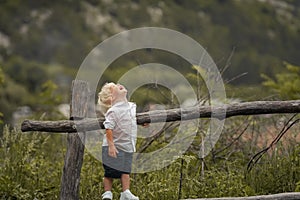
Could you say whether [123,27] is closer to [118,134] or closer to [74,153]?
[74,153]

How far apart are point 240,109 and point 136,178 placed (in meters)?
2.07

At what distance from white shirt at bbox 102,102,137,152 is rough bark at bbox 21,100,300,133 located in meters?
0.08

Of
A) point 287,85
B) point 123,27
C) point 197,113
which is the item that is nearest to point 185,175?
point 197,113

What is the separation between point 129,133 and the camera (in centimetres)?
538

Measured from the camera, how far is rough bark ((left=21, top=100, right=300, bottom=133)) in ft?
17.1

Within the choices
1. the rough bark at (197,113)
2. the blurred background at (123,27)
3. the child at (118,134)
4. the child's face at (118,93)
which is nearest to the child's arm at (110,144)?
the child at (118,134)

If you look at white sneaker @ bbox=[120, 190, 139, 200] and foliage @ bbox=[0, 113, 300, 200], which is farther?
foliage @ bbox=[0, 113, 300, 200]

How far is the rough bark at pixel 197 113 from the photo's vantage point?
521cm

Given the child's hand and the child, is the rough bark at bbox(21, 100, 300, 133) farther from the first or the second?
the child's hand

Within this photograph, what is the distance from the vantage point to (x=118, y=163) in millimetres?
5438

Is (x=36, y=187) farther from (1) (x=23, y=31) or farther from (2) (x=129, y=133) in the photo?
(1) (x=23, y=31)

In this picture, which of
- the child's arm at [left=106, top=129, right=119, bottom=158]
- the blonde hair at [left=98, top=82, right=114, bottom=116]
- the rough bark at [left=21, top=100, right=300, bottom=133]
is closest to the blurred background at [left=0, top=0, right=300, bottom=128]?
the blonde hair at [left=98, top=82, right=114, bottom=116]

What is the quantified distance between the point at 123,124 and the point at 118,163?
0.36 meters

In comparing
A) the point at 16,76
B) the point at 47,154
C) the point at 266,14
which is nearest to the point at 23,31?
the point at 16,76
